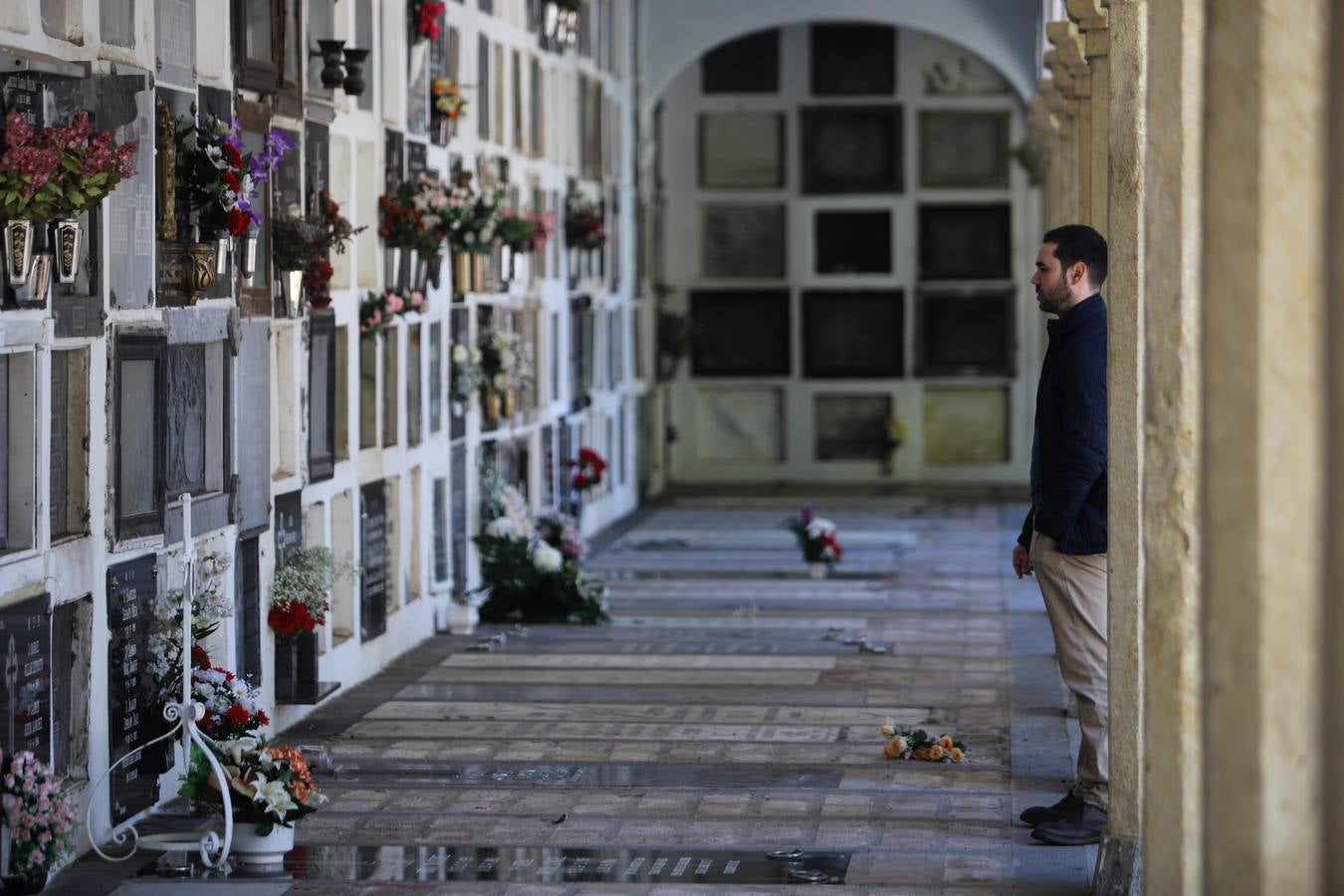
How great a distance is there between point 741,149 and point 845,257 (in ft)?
3.87

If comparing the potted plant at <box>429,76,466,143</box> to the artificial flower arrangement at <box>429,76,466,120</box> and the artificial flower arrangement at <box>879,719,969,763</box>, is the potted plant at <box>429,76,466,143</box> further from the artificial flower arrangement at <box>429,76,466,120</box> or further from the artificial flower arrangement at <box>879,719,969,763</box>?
the artificial flower arrangement at <box>879,719,969,763</box>

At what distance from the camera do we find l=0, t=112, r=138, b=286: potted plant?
179 inches

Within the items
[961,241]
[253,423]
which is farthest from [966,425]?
[253,423]

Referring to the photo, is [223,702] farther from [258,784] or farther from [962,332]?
[962,332]

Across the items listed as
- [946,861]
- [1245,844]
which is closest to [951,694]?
[946,861]

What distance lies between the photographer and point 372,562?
7965 mm

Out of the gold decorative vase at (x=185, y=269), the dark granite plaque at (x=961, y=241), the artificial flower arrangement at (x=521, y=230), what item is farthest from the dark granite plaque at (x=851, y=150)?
the gold decorative vase at (x=185, y=269)

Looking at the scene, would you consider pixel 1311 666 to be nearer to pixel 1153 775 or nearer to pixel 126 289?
pixel 1153 775

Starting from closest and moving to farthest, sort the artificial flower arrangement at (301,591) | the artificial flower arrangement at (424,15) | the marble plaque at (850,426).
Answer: the artificial flower arrangement at (301,591) < the artificial flower arrangement at (424,15) < the marble plaque at (850,426)

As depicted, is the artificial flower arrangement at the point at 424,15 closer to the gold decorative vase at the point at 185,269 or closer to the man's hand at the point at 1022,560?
the gold decorative vase at the point at 185,269

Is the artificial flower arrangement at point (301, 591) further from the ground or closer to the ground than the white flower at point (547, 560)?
further from the ground

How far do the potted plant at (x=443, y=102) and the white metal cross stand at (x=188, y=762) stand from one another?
3.60 metres

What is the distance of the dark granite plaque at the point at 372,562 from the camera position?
782 cm

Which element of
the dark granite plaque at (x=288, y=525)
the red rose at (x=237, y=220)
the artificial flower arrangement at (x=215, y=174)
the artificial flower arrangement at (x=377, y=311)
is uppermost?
the artificial flower arrangement at (x=215, y=174)
